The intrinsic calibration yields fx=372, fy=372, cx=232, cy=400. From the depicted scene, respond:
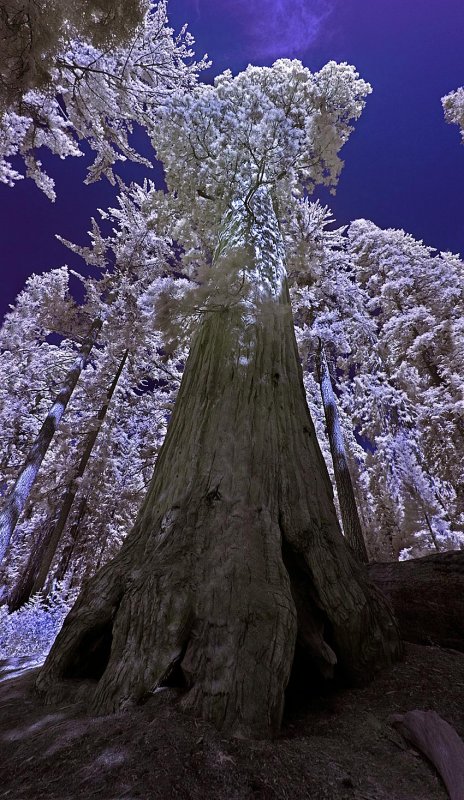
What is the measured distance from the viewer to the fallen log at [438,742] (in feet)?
4.20

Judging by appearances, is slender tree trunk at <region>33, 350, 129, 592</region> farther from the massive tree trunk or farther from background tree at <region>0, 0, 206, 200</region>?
the massive tree trunk

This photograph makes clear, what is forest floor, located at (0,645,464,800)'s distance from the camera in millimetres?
1161

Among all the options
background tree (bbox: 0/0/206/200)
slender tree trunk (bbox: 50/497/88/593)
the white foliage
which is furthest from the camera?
slender tree trunk (bbox: 50/497/88/593)

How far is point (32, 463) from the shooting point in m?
9.85

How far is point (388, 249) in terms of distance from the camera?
619 inches

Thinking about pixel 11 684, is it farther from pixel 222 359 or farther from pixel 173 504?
pixel 222 359

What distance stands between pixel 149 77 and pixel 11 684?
1081 cm

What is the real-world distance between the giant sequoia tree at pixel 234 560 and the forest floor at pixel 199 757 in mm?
122

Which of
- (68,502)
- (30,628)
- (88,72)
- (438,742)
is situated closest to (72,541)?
(68,502)

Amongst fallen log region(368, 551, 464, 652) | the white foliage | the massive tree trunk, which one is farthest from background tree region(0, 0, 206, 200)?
the white foliage

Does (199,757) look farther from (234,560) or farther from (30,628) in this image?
(30,628)

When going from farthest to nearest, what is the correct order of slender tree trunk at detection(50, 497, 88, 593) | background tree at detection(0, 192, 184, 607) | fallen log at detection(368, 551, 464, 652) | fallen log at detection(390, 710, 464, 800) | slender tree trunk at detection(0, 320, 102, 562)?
slender tree trunk at detection(50, 497, 88, 593)
background tree at detection(0, 192, 184, 607)
slender tree trunk at detection(0, 320, 102, 562)
fallen log at detection(368, 551, 464, 652)
fallen log at detection(390, 710, 464, 800)

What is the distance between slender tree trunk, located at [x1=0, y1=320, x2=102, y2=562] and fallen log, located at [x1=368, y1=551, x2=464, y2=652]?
8.77m


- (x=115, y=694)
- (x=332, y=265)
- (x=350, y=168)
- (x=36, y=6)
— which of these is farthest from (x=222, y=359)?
(x=350, y=168)
